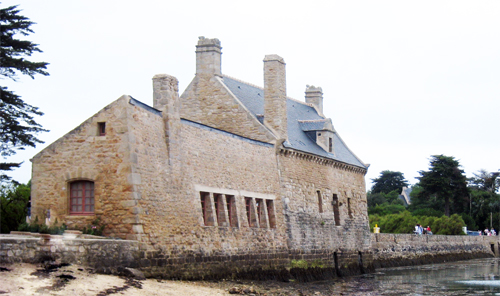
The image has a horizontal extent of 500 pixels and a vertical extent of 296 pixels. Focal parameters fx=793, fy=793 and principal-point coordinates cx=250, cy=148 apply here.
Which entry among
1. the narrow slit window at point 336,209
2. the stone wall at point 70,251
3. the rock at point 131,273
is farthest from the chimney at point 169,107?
the narrow slit window at point 336,209

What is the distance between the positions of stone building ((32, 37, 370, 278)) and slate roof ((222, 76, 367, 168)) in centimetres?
8

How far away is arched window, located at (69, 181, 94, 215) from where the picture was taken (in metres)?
21.2

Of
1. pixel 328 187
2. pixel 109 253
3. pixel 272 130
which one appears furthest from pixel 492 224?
pixel 109 253

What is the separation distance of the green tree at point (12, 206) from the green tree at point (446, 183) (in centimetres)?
5409

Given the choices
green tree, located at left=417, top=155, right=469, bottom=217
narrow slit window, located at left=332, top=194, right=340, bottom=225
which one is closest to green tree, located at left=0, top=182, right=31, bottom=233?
narrow slit window, located at left=332, top=194, right=340, bottom=225

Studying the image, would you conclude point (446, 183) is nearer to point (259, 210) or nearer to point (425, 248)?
point (425, 248)

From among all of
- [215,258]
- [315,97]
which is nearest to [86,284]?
[215,258]

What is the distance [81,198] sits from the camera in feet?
70.2

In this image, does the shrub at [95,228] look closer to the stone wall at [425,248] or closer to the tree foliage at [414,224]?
the stone wall at [425,248]

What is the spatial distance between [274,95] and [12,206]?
11575mm

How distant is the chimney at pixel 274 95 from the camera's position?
31172 millimetres

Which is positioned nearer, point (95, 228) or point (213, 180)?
point (95, 228)

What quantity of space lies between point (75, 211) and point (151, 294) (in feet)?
15.1

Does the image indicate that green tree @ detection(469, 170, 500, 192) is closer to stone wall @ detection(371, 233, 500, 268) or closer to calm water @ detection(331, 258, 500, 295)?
stone wall @ detection(371, 233, 500, 268)
